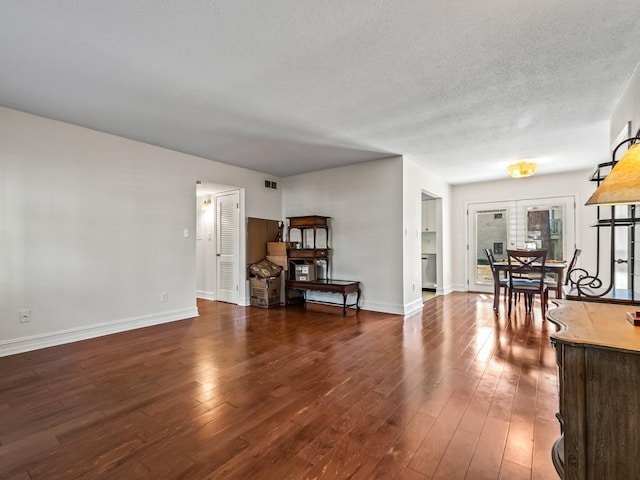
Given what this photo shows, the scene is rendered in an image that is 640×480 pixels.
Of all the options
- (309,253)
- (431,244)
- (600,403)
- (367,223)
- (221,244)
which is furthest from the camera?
(431,244)

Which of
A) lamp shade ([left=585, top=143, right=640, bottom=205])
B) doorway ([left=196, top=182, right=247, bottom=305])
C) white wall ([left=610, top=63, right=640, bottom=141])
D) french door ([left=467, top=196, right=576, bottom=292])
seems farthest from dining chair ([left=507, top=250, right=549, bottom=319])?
doorway ([left=196, top=182, right=247, bottom=305])

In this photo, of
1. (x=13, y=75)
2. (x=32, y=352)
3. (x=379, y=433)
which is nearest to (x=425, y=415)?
(x=379, y=433)

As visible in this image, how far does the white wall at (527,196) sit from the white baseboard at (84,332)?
593cm

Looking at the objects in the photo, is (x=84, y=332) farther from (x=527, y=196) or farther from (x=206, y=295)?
(x=527, y=196)

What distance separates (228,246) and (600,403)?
5476mm

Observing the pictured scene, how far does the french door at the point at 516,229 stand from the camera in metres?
5.91

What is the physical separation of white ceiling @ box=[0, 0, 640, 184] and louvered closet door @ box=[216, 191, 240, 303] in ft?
5.83

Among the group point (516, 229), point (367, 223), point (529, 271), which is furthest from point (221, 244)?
point (516, 229)

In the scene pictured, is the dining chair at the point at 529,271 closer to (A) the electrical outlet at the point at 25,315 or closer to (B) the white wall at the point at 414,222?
(B) the white wall at the point at 414,222

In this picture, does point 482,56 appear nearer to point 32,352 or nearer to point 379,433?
point 379,433

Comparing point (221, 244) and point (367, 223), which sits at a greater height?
point (367, 223)

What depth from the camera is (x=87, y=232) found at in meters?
3.65

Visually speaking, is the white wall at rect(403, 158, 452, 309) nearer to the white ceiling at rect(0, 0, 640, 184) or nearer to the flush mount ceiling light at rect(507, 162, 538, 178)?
the white ceiling at rect(0, 0, 640, 184)

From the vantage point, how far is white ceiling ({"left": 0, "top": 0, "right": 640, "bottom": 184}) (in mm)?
1830
